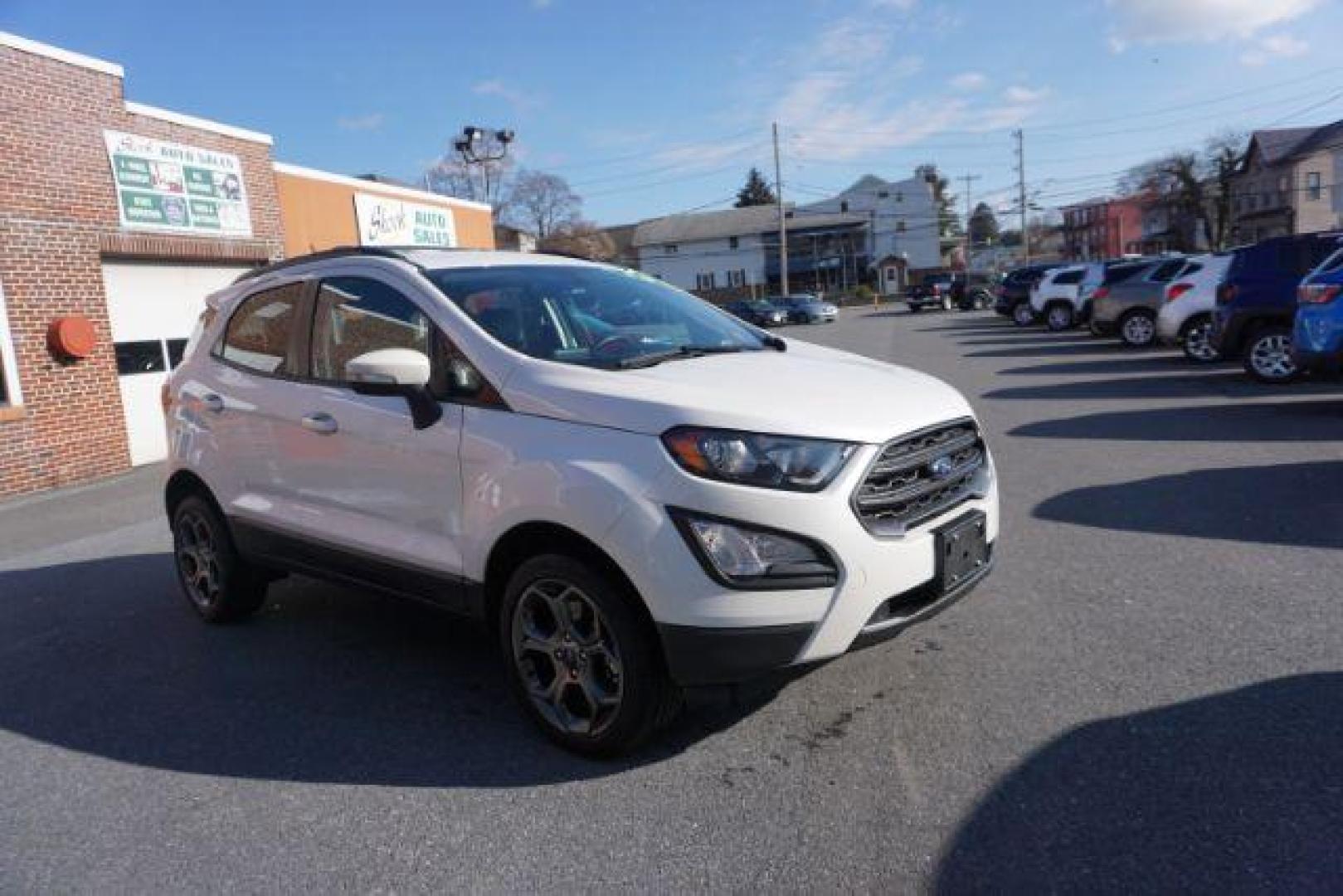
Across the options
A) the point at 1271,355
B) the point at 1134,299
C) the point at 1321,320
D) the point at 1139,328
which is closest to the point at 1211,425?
the point at 1321,320

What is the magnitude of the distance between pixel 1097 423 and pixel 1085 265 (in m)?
17.0

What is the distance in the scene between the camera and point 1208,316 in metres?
13.9

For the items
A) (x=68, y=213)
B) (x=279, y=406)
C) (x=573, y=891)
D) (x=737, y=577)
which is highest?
(x=68, y=213)

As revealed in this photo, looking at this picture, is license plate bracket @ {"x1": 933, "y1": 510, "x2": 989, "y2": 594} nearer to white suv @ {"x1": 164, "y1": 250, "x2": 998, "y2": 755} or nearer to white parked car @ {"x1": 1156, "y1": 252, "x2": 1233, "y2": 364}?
white suv @ {"x1": 164, "y1": 250, "x2": 998, "y2": 755}

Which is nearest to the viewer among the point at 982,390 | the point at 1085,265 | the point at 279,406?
the point at 279,406

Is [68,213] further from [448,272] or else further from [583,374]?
[583,374]

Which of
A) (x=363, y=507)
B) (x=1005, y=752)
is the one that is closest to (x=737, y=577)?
(x=1005, y=752)

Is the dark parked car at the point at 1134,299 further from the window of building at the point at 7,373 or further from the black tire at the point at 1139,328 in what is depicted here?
the window of building at the point at 7,373

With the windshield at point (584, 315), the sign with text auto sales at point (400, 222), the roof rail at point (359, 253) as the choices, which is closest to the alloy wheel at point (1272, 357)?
the windshield at point (584, 315)

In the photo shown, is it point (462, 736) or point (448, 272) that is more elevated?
point (448, 272)

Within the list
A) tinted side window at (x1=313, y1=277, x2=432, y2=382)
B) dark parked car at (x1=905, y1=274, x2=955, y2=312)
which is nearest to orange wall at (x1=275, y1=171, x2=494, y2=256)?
tinted side window at (x1=313, y1=277, x2=432, y2=382)

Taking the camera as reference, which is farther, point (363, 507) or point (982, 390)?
point (982, 390)

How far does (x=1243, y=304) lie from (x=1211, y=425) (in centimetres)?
305

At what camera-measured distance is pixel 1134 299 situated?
17.7m
